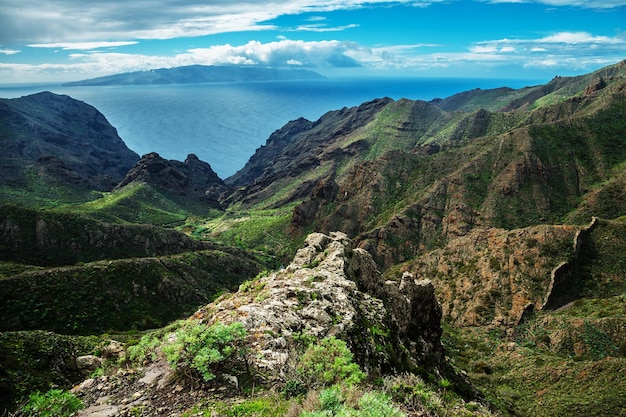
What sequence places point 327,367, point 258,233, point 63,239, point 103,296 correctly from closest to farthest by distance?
point 327,367, point 103,296, point 63,239, point 258,233

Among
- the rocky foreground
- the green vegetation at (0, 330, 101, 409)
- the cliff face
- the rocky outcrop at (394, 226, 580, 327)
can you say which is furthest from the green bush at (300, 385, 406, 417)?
the cliff face

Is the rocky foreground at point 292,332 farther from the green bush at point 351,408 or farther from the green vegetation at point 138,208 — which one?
the green vegetation at point 138,208

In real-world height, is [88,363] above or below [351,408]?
below


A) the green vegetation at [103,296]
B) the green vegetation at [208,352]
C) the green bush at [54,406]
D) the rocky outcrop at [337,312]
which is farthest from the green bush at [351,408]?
the green vegetation at [103,296]

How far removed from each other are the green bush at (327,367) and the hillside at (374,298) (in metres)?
0.08

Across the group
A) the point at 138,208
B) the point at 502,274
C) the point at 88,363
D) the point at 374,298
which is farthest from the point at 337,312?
the point at 138,208

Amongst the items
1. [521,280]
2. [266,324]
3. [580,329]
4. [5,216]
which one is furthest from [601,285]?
[5,216]

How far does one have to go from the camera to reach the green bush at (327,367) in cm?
1305

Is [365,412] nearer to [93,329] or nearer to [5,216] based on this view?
[93,329]

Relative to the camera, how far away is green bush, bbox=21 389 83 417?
12.7 metres

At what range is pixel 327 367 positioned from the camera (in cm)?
1373

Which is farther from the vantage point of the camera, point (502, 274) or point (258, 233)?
point (258, 233)

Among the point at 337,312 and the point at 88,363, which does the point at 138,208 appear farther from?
the point at 337,312

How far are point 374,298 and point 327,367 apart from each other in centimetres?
1348
